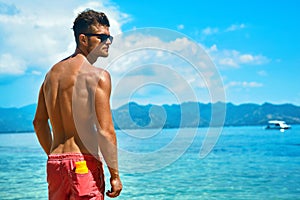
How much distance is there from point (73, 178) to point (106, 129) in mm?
410

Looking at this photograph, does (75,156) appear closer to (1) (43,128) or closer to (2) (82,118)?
(2) (82,118)

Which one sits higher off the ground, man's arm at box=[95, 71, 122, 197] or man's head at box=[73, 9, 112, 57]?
man's head at box=[73, 9, 112, 57]

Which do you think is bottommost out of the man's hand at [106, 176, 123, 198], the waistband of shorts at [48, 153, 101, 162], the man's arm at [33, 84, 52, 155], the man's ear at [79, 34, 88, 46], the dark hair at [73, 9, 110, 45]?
the man's hand at [106, 176, 123, 198]

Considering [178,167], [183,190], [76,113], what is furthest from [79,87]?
[178,167]

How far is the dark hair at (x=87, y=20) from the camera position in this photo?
3.41m

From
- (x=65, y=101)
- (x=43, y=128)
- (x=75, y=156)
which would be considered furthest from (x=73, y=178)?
(x=43, y=128)

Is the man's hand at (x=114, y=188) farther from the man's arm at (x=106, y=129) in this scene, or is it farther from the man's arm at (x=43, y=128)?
the man's arm at (x=43, y=128)

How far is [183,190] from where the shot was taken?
1631 centimetres

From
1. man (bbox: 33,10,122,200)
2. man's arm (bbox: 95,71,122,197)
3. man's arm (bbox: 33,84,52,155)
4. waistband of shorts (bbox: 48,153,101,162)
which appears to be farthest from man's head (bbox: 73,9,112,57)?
waistband of shorts (bbox: 48,153,101,162)

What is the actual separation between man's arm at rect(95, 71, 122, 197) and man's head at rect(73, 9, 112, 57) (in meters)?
0.32

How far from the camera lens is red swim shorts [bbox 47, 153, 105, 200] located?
10.7 feet

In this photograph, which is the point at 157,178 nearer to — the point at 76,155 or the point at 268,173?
the point at 268,173

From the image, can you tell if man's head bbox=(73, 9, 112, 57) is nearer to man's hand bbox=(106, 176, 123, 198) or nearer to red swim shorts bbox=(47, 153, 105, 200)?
red swim shorts bbox=(47, 153, 105, 200)

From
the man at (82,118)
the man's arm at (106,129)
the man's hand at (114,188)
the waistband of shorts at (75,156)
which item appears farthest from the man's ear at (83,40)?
the man's hand at (114,188)
